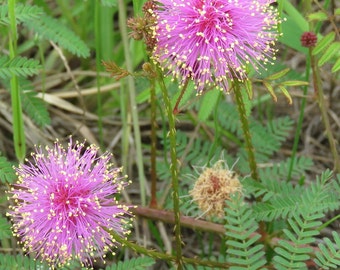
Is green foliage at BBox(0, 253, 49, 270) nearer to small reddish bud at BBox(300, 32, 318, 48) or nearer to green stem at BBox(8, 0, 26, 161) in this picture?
green stem at BBox(8, 0, 26, 161)

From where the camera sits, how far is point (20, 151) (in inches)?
105

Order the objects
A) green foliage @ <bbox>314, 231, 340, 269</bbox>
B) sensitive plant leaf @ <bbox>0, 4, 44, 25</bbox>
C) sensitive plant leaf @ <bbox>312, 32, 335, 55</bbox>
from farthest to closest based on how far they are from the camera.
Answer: sensitive plant leaf @ <bbox>0, 4, 44, 25</bbox> → sensitive plant leaf @ <bbox>312, 32, 335, 55</bbox> → green foliage @ <bbox>314, 231, 340, 269</bbox>

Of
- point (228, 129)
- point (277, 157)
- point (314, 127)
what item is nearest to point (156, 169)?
point (228, 129)

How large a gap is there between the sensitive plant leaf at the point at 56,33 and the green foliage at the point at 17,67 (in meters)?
0.42

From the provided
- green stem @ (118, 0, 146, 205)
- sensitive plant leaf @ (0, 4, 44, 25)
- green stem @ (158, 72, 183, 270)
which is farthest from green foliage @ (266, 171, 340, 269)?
sensitive plant leaf @ (0, 4, 44, 25)

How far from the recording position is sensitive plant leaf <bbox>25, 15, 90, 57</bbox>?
3018 millimetres

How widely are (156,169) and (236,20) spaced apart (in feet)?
3.76

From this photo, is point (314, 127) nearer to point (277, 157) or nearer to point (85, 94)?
point (277, 157)

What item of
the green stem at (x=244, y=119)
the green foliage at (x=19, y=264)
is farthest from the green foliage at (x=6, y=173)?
the green stem at (x=244, y=119)

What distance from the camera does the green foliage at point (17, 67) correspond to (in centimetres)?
260

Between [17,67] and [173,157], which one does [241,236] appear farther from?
[17,67]

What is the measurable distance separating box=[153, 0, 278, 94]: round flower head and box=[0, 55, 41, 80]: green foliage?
2.14 ft

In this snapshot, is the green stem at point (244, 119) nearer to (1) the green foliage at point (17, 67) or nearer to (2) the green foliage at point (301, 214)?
(2) the green foliage at point (301, 214)

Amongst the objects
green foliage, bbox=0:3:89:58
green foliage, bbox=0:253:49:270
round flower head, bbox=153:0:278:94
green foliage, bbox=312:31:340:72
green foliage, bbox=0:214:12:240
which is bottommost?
green foliage, bbox=0:253:49:270
